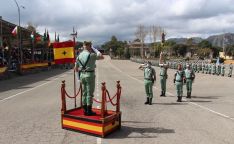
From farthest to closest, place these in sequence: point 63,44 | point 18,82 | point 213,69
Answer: point 213,69, point 18,82, point 63,44

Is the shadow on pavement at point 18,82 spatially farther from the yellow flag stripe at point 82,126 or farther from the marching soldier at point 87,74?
the marching soldier at point 87,74

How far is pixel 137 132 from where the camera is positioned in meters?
8.96

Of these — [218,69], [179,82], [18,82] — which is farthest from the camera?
[218,69]

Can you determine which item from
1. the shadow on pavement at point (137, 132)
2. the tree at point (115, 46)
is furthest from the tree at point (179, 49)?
the shadow on pavement at point (137, 132)

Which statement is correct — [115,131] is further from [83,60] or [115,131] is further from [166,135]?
[83,60]

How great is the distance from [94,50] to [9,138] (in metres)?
3.09

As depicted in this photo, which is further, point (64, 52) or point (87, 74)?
point (64, 52)

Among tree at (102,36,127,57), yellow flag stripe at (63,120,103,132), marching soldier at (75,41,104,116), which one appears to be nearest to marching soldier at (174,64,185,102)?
marching soldier at (75,41,104,116)

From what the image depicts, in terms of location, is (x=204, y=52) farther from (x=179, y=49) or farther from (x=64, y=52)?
(x=64, y=52)

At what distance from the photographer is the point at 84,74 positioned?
30.1 feet

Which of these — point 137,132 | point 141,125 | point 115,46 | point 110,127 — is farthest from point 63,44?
point 115,46

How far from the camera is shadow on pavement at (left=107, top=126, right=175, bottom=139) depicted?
8.57 metres

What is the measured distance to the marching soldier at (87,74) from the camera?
30.0 ft

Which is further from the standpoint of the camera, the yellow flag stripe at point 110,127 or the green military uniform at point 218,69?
the green military uniform at point 218,69
